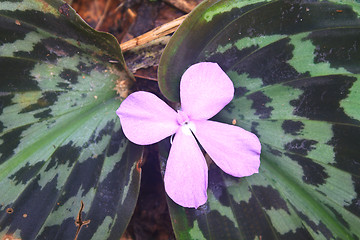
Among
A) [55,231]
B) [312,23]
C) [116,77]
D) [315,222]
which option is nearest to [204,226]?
[315,222]

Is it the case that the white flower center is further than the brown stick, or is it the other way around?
the brown stick

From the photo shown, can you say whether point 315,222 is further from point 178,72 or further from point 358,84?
point 178,72

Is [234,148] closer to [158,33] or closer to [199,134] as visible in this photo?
[199,134]

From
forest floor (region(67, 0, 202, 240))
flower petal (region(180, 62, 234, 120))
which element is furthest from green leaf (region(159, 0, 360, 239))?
forest floor (region(67, 0, 202, 240))

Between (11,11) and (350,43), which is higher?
(11,11)

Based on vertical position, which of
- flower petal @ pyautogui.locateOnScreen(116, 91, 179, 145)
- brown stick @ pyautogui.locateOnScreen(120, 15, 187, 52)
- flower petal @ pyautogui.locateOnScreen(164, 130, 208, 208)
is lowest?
flower petal @ pyautogui.locateOnScreen(164, 130, 208, 208)

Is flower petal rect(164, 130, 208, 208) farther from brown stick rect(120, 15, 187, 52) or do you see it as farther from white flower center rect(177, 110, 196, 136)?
brown stick rect(120, 15, 187, 52)

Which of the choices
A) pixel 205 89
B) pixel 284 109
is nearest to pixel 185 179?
pixel 205 89
